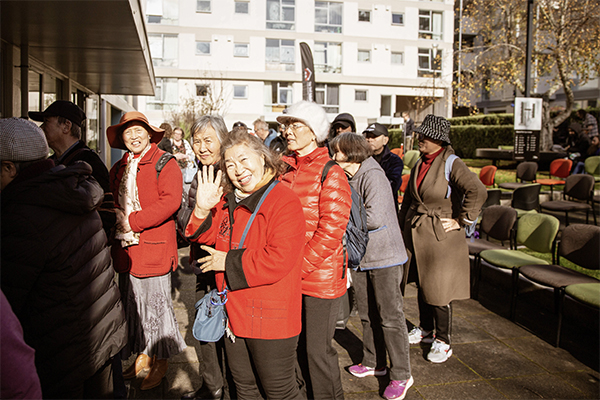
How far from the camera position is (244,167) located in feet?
8.20

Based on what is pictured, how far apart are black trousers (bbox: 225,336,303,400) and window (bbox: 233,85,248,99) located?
1313 inches

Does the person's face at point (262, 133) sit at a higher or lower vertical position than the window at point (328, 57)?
lower

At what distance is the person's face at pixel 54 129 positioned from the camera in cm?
318

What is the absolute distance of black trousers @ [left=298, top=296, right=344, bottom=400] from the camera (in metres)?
2.89

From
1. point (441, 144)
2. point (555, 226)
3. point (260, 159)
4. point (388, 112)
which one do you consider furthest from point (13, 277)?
point (388, 112)

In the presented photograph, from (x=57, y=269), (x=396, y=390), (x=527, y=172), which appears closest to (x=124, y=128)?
(x=57, y=269)

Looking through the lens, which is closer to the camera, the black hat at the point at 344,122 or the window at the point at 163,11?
the black hat at the point at 344,122

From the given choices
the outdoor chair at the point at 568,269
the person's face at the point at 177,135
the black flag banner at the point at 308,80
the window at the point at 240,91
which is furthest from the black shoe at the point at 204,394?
the window at the point at 240,91

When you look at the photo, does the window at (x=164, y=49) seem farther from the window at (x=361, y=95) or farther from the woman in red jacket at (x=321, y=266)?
the woman in red jacket at (x=321, y=266)

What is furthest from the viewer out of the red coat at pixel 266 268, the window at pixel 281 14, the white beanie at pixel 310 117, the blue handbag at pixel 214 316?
the window at pixel 281 14

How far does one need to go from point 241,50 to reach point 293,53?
4096 millimetres

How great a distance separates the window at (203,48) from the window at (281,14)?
5208mm

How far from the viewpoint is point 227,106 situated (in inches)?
1314

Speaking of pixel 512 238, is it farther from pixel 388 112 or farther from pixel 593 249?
pixel 388 112
